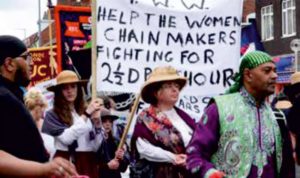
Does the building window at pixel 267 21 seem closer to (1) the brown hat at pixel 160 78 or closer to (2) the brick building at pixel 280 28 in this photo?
(2) the brick building at pixel 280 28

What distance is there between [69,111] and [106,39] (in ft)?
2.53

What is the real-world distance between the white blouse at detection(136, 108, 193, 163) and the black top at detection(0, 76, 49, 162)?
226 cm

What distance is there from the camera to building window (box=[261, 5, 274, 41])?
39.8 m

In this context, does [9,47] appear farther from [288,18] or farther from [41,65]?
[288,18]

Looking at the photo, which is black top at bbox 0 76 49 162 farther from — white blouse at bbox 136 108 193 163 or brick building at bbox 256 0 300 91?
brick building at bbox 256 0 300 91

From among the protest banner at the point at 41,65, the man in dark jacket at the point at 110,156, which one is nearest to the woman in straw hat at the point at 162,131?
the man in dark jacket at the point at 110,156

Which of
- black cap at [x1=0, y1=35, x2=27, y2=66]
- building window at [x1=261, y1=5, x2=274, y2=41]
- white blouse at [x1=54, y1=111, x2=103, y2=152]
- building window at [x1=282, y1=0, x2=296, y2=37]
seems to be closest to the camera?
black cap at [x1=0, y1=35, x2=27, y2=66]

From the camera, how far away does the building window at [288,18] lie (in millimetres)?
37366

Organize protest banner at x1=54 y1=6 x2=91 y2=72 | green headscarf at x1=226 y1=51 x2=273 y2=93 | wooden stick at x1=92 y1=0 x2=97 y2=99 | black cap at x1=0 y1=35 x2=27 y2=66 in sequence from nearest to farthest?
1. black cap at x1=0 y1=35 x2=27 y2=66
2. green headscarf at x1=226 y1=51 x2=273 y2=93
3. wooden stick at x1=92 y1=0 x2=97 y2=99
4. protest banner at x1=54 y1=6 x2=91 y2=72

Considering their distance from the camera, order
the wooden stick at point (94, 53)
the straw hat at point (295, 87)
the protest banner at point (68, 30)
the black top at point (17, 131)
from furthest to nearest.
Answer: the protest banner at point (68, 30), the straw hat at point (295, 87), the wooden stick at point (94, 53), the black top at point (17, 131)

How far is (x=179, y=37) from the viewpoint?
7887 millimetres

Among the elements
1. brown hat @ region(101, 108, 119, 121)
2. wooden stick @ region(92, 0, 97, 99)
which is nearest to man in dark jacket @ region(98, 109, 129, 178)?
brown hat @ region(101, 108, 119, 121)

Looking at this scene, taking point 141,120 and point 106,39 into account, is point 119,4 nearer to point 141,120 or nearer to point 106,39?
point 106,39

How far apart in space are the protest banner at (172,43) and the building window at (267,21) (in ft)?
106
